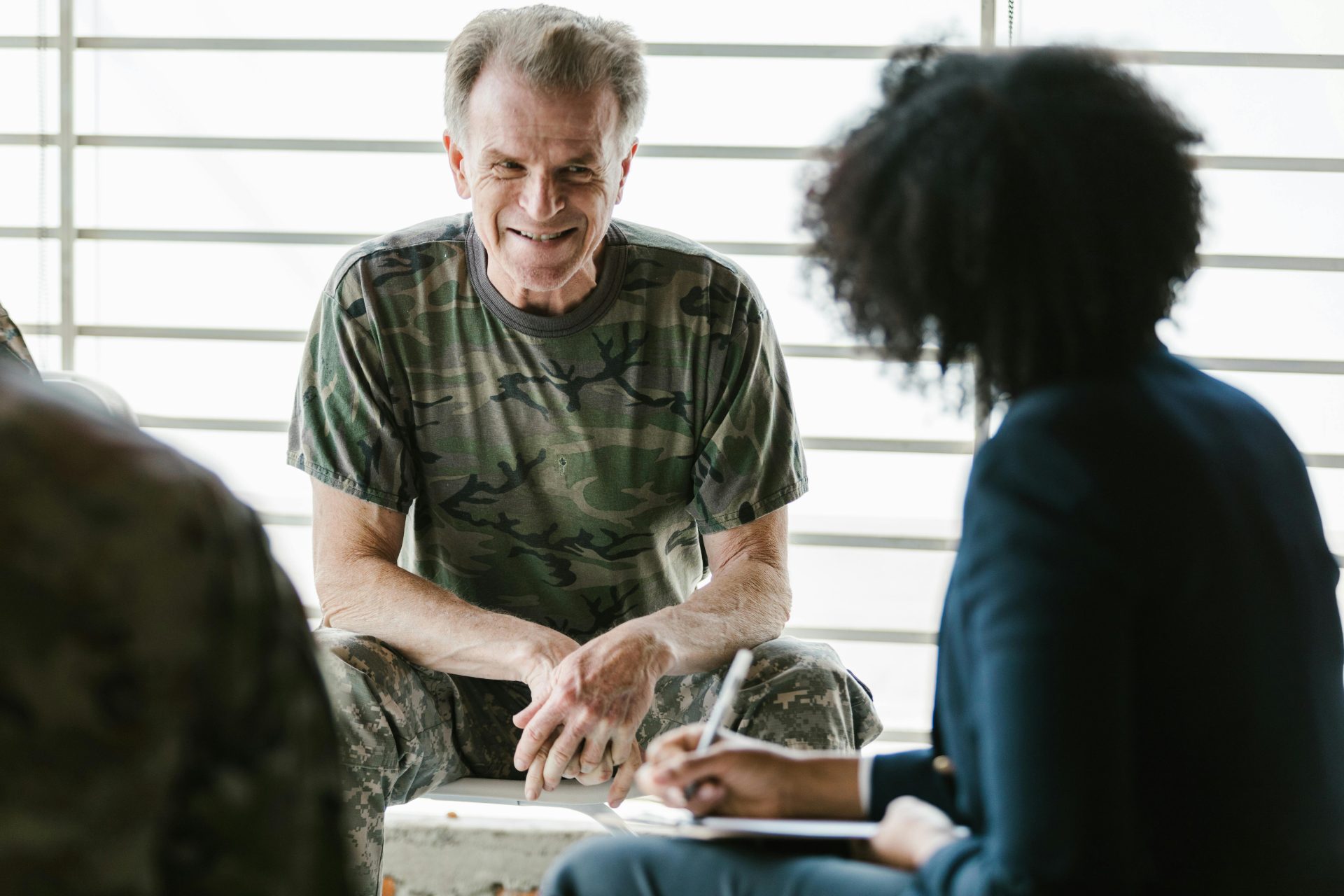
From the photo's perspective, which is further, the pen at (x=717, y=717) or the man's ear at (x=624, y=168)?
the man's ear at (x=624, y=168)

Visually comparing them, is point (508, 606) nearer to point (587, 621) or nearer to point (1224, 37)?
point (587, 621)

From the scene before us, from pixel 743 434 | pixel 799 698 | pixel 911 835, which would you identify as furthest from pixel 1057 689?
pixel 743 434

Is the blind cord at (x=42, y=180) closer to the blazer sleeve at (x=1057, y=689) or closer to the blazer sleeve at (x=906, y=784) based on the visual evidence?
the blazer sleeve at (x=906, y=784)

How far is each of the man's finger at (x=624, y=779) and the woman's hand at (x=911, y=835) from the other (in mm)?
813

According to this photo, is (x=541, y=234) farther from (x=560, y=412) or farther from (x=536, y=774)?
(x=536, y=774)

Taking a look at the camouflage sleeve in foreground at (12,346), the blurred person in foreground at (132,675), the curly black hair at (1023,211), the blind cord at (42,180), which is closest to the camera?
the blurred person in foreground at (132,675)

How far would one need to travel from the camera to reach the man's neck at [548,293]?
7.30ft

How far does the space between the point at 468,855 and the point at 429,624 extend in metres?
0.71

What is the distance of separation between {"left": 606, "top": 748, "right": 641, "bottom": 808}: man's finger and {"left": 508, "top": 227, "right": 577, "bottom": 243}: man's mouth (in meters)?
0.88

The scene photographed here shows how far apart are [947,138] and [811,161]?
202 mm

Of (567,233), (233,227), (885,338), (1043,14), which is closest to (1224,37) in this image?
(1043,14)

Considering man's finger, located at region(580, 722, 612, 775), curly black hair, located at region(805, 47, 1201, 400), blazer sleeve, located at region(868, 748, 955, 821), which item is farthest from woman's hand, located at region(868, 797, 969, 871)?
man's finger, located at region(580, 722, 612, 775)

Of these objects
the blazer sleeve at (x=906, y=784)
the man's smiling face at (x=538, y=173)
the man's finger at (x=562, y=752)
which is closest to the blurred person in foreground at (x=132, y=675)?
the blazer sleeve at (x=906, y=784)

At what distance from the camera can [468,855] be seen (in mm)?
2518
